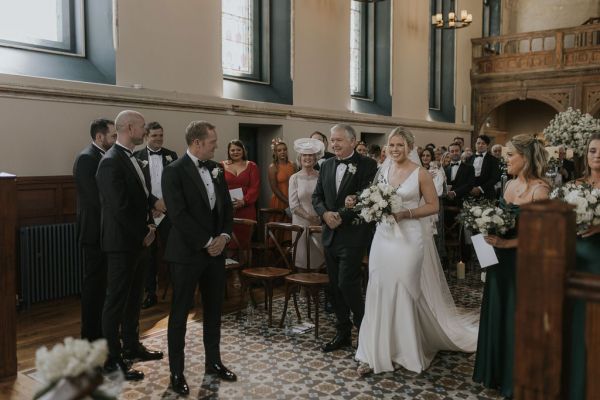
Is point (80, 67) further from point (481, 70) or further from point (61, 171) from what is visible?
point (481, 70)

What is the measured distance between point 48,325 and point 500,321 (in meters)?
3.97

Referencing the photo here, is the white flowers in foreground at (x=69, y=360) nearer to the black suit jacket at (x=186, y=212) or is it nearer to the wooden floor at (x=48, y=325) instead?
the black suit jacket at (x=186, y=212)

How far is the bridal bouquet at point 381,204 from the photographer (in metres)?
4.12

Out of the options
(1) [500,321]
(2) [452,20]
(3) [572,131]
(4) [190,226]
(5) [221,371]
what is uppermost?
(2) [452,20]

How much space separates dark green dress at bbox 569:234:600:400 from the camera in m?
3.23

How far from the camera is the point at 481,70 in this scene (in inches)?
614

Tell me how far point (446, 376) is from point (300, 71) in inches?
260

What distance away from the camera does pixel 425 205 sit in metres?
4.28

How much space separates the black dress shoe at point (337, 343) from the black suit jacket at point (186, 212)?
1.45 metres

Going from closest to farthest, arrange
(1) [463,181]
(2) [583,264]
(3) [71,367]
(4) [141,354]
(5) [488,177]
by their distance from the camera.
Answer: (3) [71,367], (2) [583,264], (4) [141,354], (1) [463,181], (5) [488,177]

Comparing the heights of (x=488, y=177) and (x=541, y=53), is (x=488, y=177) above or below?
below

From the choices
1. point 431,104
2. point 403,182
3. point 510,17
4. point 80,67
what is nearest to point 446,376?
point 403,182

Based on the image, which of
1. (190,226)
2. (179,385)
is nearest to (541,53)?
(190,226)

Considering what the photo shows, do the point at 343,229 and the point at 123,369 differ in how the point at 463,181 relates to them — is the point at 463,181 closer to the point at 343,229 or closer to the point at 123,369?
the point at 343,229
